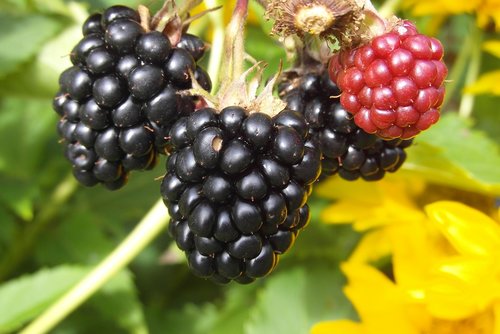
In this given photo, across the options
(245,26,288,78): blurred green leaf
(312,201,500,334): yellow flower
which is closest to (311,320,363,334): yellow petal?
(312,201,500,334): yellow flower

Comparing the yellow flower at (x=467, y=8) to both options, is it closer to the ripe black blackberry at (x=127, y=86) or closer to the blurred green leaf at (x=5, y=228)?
the ripe black blackberry at (x=127, y=86)

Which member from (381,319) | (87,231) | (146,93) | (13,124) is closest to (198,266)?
(146,93)

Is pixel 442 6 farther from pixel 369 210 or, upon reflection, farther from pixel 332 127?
pixel 332 127

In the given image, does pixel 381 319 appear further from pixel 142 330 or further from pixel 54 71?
pixel 54 71

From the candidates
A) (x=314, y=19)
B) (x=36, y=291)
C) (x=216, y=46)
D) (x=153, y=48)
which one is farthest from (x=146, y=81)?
(x=36, y=291)

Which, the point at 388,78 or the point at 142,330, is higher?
the point at 388,78

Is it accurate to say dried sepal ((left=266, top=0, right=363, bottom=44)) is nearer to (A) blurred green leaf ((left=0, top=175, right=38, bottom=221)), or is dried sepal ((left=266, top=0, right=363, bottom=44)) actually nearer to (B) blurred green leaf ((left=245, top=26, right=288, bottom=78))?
(B) blurred green leaf ((left=245, top=26, right=288, bottom=78))

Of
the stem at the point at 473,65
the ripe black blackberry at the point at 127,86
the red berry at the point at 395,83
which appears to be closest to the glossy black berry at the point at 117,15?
the ripe black blackberry at the point at 127,86
